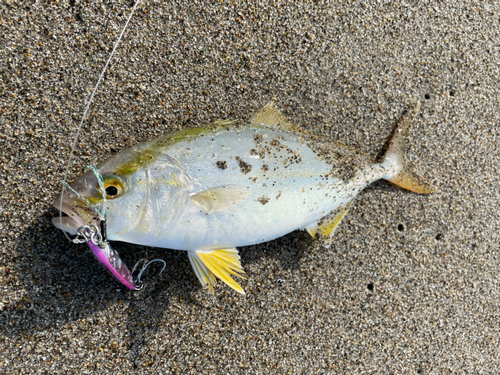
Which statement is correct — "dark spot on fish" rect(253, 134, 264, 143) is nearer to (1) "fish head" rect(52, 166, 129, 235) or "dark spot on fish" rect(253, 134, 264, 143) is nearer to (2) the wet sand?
(2) the wet sand

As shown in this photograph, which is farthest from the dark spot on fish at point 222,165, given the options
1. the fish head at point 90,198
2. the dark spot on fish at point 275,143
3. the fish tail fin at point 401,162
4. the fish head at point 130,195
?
the fish tail fin at point 401,162

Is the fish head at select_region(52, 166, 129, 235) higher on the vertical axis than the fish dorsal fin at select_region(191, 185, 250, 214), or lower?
higher

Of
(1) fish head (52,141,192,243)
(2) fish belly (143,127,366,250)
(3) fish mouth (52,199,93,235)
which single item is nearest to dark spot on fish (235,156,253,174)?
(2) fish belly (143,127,366,250)

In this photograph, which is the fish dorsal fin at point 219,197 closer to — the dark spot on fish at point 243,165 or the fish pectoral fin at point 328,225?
the dark spot on fish at point 243,165

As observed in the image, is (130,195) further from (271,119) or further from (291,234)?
(291,234)

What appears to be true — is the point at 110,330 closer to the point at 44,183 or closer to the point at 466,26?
the point at 44,183

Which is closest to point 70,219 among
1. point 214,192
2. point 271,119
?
point 214,192

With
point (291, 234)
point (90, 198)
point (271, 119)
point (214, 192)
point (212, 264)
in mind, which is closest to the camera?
point (90, 198)
